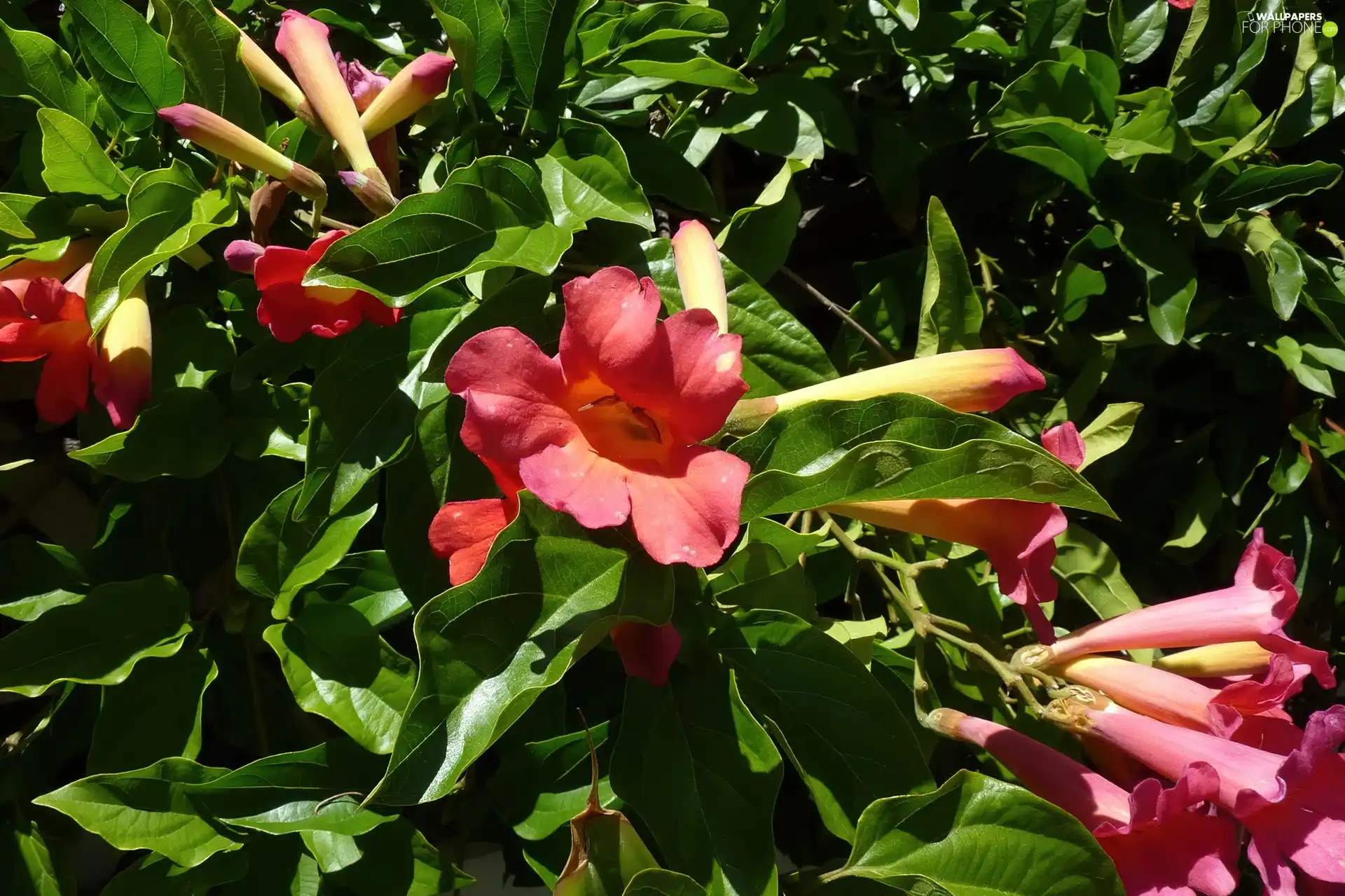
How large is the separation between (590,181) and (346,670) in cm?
62

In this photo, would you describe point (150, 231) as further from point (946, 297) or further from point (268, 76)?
point (946, 297)

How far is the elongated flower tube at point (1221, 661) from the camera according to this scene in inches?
41.0

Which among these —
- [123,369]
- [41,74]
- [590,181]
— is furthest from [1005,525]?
[41,74]

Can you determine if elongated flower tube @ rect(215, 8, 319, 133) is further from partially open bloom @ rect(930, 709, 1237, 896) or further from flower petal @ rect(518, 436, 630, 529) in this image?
partially open bloom @ rect(930, 709, 1237, 896)

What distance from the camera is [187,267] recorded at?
1212 mm

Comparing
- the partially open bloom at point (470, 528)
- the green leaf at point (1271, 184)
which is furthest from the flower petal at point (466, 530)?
the green leaf at point (1271, 184)

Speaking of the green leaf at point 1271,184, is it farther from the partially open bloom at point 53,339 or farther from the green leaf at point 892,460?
the partially open bloom at point 53,339

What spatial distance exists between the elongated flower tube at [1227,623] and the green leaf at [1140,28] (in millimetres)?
879

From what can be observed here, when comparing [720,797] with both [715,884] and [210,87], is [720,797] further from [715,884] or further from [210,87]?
[210,87]

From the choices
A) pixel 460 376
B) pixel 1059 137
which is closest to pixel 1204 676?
pixel 1059 137

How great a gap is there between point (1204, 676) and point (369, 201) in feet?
3.58

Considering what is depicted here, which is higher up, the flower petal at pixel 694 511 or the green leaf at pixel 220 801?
the flower petal at pixel 694 511

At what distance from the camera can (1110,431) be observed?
127 centimetres
